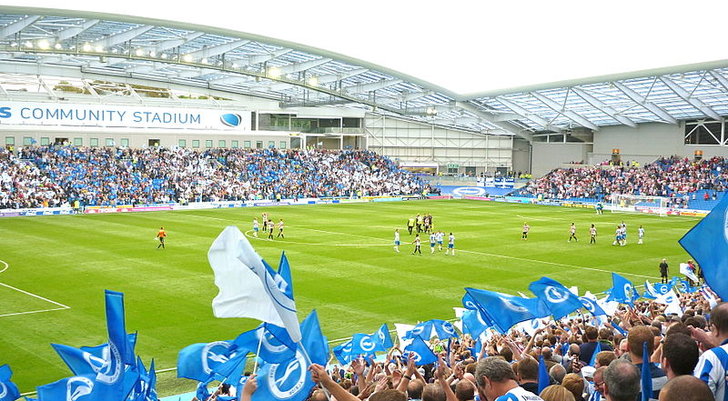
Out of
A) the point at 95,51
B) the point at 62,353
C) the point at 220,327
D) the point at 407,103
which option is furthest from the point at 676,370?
the point at 407,103

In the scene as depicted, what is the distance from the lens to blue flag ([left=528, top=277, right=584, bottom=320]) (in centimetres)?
1405

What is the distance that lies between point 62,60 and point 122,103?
7355 millimetres

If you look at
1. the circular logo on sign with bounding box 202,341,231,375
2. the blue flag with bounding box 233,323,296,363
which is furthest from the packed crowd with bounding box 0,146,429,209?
the blue flag with bounding box 233,323,296,363

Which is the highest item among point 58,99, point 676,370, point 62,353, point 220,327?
point 58,99

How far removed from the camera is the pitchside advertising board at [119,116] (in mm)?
71625

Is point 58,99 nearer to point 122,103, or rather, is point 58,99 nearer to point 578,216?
point 122,103

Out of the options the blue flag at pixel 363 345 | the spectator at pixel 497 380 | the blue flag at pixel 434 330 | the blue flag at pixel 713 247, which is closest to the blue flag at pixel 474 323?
the blue flag at pixel 434 330

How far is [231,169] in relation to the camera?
3159 inches

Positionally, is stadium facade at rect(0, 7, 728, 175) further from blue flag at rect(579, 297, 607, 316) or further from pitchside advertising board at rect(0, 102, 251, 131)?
blue flag at rect(579, 297, 607, 316)

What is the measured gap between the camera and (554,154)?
320ft

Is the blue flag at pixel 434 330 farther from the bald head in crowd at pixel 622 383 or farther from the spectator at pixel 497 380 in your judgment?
the bald head in crowd at pixel 622 383

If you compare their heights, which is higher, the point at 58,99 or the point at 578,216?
the point at 58,99

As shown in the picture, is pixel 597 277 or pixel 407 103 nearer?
pixel 597 277

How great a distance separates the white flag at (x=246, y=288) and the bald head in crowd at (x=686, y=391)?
13.0 feet
